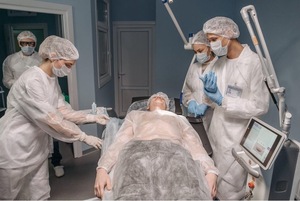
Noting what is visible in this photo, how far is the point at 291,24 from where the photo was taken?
5.58 feet

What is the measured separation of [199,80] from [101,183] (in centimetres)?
127

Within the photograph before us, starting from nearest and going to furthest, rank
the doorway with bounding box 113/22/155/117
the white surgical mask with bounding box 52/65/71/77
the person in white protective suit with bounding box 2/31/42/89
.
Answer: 1. the white surgical mask with bounding box 52/65/71/77
2. the person in white protective suit with bounding box 2/31/42/89
3. the doorway with bounding box 113/22/155/117

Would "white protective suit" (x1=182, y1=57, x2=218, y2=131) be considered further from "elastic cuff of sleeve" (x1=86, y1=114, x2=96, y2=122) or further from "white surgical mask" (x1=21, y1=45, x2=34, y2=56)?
"white surgical mask" (x1=21, y1=45, x2=34, y2=56)

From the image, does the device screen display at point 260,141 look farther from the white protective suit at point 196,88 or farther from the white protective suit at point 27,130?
the white protective suit at point 27,130

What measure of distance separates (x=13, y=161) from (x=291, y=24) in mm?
2092

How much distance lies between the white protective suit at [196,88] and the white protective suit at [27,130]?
3.34 ft

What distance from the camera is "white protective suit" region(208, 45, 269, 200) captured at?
1434 mm

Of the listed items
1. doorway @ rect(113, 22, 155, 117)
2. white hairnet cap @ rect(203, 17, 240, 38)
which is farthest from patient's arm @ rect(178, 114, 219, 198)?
doorway @ rect(113, 22, 155, 117)

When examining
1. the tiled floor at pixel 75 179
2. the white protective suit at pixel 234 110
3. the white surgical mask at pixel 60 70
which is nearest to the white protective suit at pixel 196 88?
the white protective suit at pixel 234 110

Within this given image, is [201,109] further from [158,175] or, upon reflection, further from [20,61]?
[20,61]

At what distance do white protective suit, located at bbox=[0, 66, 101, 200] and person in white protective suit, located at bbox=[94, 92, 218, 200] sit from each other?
0.34m

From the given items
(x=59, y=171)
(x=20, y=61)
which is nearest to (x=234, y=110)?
(x=59, y=171)

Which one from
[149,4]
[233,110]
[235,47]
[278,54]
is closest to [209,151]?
[233,110]

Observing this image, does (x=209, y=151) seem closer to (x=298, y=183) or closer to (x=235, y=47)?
(x=298, y=183)
